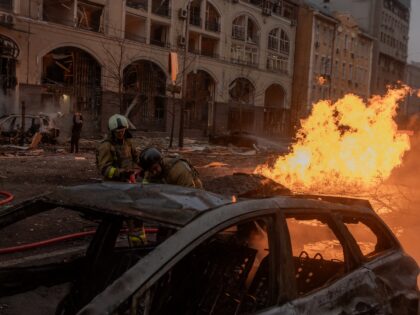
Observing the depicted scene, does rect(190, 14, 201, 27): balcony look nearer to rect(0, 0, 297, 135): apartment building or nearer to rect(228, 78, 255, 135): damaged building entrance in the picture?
rect(0, 0, 297, 135): apartment building

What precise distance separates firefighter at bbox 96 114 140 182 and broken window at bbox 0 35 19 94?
25.7 m

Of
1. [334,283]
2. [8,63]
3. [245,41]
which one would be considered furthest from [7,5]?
[334,283]

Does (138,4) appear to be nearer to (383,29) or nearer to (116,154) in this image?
(116,154)

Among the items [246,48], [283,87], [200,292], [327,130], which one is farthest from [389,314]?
[283,87]

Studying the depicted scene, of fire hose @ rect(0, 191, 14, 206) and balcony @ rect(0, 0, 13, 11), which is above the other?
balcony @ rect(0, 0, 13, 11)

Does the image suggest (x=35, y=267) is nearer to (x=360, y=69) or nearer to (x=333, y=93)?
(x=333, y=93)

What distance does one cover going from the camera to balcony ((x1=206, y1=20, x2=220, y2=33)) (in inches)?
1737

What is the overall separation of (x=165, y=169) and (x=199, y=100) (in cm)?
3942

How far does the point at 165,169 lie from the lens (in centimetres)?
521

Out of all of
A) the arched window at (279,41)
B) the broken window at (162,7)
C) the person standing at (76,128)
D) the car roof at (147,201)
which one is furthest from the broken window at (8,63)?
the car roof at (147,201)

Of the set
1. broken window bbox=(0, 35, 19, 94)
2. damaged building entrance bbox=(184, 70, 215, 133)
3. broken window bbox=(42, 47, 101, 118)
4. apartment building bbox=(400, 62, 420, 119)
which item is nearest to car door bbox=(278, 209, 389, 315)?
broken window bbox=(0, 35, 19, 94)

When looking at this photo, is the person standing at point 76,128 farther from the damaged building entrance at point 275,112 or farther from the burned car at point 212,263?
the damaged building entrance at point 275,112

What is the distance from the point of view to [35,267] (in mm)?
3398

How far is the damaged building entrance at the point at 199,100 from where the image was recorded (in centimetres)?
4322
